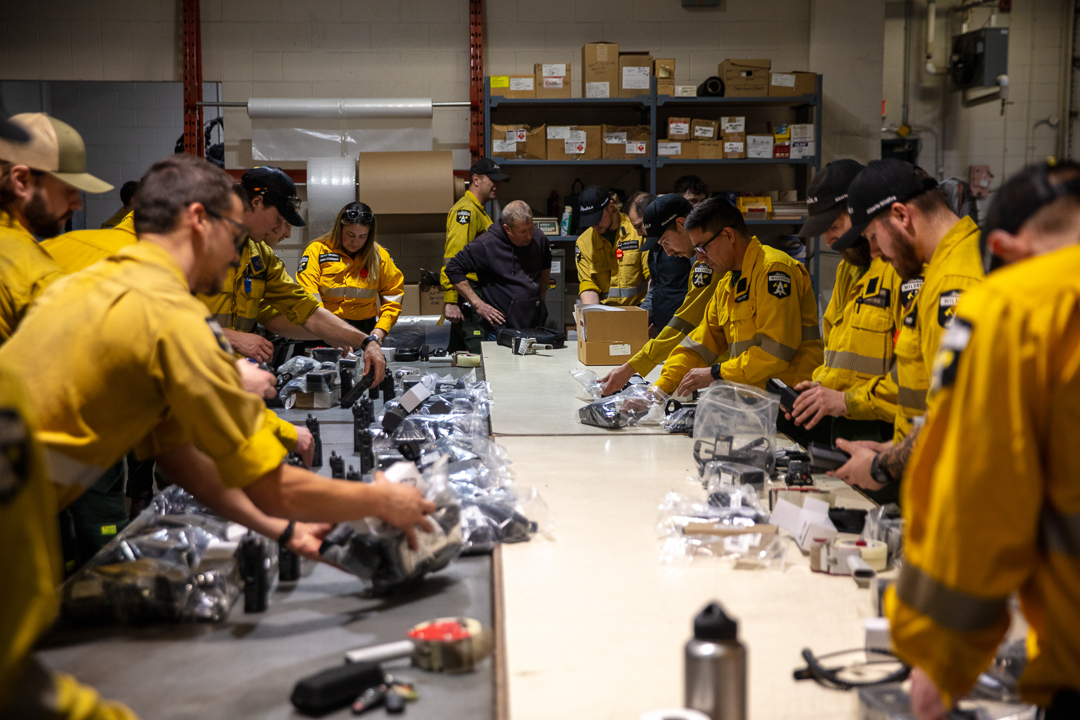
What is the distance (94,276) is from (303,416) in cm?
201

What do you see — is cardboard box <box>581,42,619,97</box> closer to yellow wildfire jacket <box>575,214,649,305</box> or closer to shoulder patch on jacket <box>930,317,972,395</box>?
yellow wildfire jacket <box>575,214,649,305</box>

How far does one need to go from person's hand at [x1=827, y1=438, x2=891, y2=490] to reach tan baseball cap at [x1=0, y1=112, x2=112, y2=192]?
1918 millimetres

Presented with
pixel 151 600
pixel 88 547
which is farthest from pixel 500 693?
pixel 88 547

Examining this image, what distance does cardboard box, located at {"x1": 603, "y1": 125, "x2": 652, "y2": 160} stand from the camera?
6.91 m

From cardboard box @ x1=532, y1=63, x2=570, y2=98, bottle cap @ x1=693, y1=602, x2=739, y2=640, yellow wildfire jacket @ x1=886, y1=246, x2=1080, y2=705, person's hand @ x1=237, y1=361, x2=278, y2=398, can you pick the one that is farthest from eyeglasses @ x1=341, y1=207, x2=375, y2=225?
yellow wildfire jacket @ x1=886, y1=246, x2=1080, y2=705

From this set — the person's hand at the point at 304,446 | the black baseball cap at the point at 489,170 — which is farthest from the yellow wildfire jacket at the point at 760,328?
the black baseball cap at the point at 489,170

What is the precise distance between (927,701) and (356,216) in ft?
15.4

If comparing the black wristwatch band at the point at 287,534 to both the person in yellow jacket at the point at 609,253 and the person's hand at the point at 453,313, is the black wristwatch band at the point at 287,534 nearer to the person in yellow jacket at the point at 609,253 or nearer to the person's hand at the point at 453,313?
the person's hand at the point at 453,313

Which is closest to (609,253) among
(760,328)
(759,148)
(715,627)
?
(759,148)

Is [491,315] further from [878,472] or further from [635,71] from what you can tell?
[878,472]

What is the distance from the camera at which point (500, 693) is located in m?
1.35

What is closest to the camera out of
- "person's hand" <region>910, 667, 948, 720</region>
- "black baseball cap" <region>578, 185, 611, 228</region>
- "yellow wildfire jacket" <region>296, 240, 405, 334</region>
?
"person's hand" <region>910, 667, 948, 720</region>

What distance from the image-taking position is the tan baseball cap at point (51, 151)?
2207 mm

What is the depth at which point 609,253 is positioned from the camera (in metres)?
6.59
